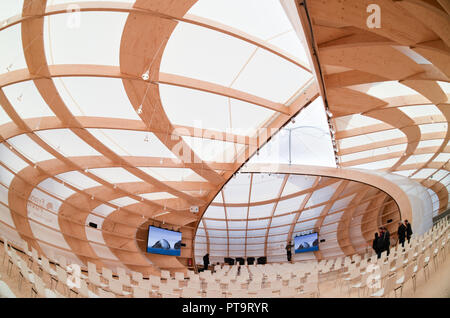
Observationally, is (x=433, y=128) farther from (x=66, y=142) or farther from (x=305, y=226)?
(x=305, y=226)

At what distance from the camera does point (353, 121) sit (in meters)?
13.5

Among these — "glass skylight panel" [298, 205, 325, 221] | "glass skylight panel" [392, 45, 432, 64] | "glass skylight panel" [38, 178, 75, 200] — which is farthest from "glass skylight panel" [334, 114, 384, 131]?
"glass skylight panel" [38, 178, 75, 200]

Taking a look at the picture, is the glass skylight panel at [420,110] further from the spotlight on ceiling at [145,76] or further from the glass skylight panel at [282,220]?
the glass skylight panel at [282,220]

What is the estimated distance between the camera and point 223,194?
25203 millimetres

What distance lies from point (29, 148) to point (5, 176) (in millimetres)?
3694

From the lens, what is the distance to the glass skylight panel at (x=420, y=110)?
1094 centimetres

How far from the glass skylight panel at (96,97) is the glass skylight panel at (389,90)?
9724mm

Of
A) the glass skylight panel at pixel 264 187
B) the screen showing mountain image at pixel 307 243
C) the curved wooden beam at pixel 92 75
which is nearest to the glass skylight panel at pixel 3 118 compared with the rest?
the curved wooden beam at pixel 92 75

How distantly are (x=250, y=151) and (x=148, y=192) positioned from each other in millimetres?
8804


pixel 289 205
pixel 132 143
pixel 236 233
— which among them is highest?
pixel 132 143

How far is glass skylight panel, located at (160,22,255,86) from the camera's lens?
27.8ft

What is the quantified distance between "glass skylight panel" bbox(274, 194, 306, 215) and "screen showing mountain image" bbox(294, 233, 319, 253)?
172 inches

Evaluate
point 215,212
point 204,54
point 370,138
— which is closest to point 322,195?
point 215,212

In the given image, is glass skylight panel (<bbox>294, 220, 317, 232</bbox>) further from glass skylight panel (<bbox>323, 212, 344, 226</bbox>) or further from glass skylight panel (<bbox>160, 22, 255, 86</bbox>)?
glass skylight panel (<bbox>160, 22, 255, 86</bbox>)
